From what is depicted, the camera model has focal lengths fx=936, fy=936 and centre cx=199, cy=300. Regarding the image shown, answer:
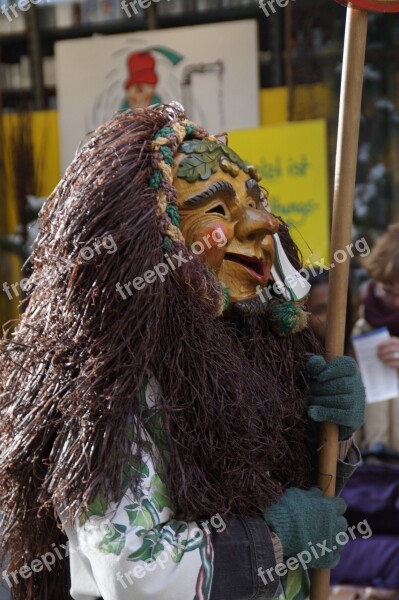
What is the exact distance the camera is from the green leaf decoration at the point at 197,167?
1966mm

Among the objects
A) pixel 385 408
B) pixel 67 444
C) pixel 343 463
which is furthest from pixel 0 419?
pixel 385 408

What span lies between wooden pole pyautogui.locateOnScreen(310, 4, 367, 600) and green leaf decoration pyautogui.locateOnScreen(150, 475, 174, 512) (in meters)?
0.44

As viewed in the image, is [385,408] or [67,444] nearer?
[67,444]

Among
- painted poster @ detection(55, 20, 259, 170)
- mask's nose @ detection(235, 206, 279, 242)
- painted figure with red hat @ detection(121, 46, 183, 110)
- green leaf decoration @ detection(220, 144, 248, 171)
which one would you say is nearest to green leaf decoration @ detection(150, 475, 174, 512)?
mask's nose @ detection(235, 206, 279, 242)

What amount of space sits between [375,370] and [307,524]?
2180 mm

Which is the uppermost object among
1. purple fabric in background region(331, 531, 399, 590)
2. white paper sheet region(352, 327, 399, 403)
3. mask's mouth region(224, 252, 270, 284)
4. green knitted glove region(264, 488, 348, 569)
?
mask's mouth region(224, 252, 270, 284)

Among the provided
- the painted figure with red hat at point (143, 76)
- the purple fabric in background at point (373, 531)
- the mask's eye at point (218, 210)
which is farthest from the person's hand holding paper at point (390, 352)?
the mask's eye at point (218, 210)

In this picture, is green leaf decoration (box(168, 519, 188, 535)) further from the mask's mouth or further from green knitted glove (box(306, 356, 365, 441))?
the mask's mouth

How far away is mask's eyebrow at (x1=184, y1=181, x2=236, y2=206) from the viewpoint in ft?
6.44

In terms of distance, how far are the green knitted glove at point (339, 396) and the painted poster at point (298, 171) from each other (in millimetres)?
2533

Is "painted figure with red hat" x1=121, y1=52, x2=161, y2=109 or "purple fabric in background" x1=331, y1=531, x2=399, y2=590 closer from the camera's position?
"purple fabric in background" x1=331, y1=531, x2=399, y2=590

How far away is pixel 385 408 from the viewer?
13.0 ft

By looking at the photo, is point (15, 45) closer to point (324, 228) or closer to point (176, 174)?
point (324, 228)

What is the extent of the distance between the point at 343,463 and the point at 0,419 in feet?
2.58
